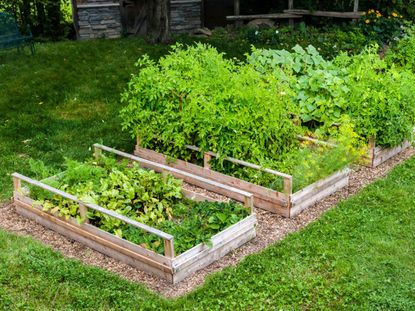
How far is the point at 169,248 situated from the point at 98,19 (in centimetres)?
1120

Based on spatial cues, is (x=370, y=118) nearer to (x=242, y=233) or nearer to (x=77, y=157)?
(x=242, y=233)

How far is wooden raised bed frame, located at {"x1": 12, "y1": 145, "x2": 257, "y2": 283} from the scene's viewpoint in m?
5.94

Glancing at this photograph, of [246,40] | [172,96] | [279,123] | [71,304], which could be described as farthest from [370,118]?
[246,40]

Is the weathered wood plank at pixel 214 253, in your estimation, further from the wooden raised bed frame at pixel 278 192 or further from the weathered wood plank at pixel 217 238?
the wooden raised bed frame at pixel 278 192

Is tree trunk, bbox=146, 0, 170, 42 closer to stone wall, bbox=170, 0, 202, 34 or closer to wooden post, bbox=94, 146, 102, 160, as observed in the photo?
stone wall, bbox=170, 0, 202, 34

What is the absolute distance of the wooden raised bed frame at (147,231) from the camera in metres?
5.94

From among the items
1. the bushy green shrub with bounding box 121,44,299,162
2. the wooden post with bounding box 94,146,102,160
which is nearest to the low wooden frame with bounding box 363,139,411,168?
the bushy green shrub with bounding box 121,44,299,162

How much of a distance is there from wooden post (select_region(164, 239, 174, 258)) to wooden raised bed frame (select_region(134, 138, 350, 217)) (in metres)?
1.86

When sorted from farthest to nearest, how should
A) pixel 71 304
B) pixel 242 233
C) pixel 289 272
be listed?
pixel 242 233 → pixel 289 272 → pixel 71 304

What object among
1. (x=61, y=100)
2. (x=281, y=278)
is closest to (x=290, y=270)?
(x=281, y=278)

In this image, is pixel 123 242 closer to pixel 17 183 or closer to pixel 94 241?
pixel 94 241

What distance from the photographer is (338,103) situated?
8.41 metres

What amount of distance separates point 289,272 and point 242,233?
0.75 metres

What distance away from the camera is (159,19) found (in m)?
14.2
